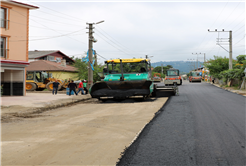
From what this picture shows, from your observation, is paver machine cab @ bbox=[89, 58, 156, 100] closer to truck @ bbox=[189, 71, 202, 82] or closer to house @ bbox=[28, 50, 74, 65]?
house @ bbox=[28, 50, 74, 65]

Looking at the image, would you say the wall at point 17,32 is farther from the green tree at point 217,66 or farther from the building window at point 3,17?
the green tree at point 217,66

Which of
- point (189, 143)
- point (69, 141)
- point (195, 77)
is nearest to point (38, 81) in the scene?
point (69, 141)

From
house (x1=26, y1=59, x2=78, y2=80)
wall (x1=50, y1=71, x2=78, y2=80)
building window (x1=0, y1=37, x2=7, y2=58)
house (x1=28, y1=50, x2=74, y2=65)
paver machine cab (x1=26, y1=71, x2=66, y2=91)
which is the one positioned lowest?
paver machine cab (x1=26, y1=71, x2=66, y2=91)

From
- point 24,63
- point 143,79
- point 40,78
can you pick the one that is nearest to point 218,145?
point 143,79

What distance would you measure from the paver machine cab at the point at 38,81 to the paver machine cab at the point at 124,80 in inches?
552

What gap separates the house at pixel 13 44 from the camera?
23.1m

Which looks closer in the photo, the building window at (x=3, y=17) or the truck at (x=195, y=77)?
the building window at (x=3, y=17)

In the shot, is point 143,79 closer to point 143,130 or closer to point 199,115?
point 199,115

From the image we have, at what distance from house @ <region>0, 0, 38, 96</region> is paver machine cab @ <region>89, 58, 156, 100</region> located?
32.6ft

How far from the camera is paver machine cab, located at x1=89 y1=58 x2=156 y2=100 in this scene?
16.5 meters

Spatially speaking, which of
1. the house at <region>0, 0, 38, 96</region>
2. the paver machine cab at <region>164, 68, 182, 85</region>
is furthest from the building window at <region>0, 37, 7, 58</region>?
the paver machine cab at <region>164, 68, 182, 85</region>

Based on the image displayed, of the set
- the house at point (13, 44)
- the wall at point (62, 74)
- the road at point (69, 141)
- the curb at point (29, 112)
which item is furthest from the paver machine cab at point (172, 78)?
the road at point (69, 141)

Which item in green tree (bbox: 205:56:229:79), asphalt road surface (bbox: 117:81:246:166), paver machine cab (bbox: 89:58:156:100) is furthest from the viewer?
green tree (bbox: 205:56:229:79)

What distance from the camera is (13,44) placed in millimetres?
23625
